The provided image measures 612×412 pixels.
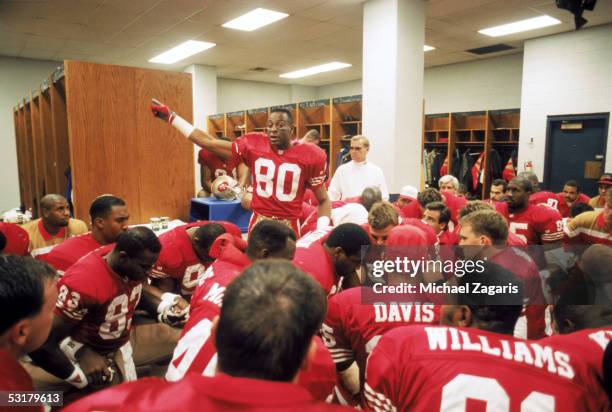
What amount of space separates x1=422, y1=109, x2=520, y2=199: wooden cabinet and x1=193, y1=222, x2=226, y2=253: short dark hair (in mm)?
6309

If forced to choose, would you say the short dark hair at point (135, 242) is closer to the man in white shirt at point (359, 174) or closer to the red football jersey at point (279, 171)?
the red football jersey at point (279, 171)

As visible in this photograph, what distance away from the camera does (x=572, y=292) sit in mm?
2080

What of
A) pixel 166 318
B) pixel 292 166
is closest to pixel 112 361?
pixel 166 318

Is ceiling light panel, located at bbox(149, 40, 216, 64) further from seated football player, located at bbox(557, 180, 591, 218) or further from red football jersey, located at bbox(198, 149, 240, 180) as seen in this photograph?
seated football player, located at bbox(557, 180, 591, 218)

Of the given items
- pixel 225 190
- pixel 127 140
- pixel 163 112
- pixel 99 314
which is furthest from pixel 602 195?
pixel 99 314

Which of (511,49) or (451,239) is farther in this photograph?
(511,49)

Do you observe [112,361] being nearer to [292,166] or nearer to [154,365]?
[154,365]

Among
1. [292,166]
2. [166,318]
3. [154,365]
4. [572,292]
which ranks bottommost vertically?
[154,365]

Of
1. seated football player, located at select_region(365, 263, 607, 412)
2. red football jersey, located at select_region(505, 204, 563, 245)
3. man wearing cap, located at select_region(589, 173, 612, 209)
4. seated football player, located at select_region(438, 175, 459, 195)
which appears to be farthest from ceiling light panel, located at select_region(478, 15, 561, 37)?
seated football player, located at select_region(365, 263, 607, 412)

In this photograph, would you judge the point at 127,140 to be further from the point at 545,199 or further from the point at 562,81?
the point at 562,81

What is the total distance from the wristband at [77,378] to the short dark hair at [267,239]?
0.83 meters

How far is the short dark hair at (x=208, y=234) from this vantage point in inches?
97.8

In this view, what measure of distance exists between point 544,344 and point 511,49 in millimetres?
8297

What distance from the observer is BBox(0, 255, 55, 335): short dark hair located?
102 centimetres
